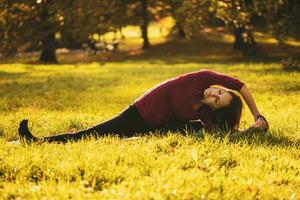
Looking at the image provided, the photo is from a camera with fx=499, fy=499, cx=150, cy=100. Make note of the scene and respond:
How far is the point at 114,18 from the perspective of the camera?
1468 inches

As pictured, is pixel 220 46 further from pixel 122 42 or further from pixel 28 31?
pixel 28 31

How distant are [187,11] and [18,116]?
21.6 m

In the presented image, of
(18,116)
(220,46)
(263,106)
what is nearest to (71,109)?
(18,116)

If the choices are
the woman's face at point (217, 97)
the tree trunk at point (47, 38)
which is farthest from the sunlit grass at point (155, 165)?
the tree trunk at point (47, 38)

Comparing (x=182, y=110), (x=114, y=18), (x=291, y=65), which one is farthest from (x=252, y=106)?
(x=114, y=18)

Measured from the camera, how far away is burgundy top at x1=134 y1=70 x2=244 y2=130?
23.7ft

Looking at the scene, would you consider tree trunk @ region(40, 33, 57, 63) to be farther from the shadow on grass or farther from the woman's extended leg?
the shadow on grass

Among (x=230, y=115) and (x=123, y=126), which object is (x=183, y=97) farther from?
(x=123, y=126)

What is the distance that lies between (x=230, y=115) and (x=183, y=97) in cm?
72

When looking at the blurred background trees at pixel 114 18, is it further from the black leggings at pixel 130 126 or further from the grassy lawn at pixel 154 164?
the black leggings at pixel 130 126

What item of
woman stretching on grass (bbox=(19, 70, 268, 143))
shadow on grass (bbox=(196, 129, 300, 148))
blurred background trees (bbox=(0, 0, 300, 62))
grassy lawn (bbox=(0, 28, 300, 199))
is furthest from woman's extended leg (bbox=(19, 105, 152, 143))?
blurred background trees (bbox=(0, 0, 300, 62))

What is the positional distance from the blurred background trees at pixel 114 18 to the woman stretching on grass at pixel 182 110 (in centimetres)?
1260

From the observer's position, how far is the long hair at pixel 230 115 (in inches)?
276

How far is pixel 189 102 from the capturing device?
23.7 ft
